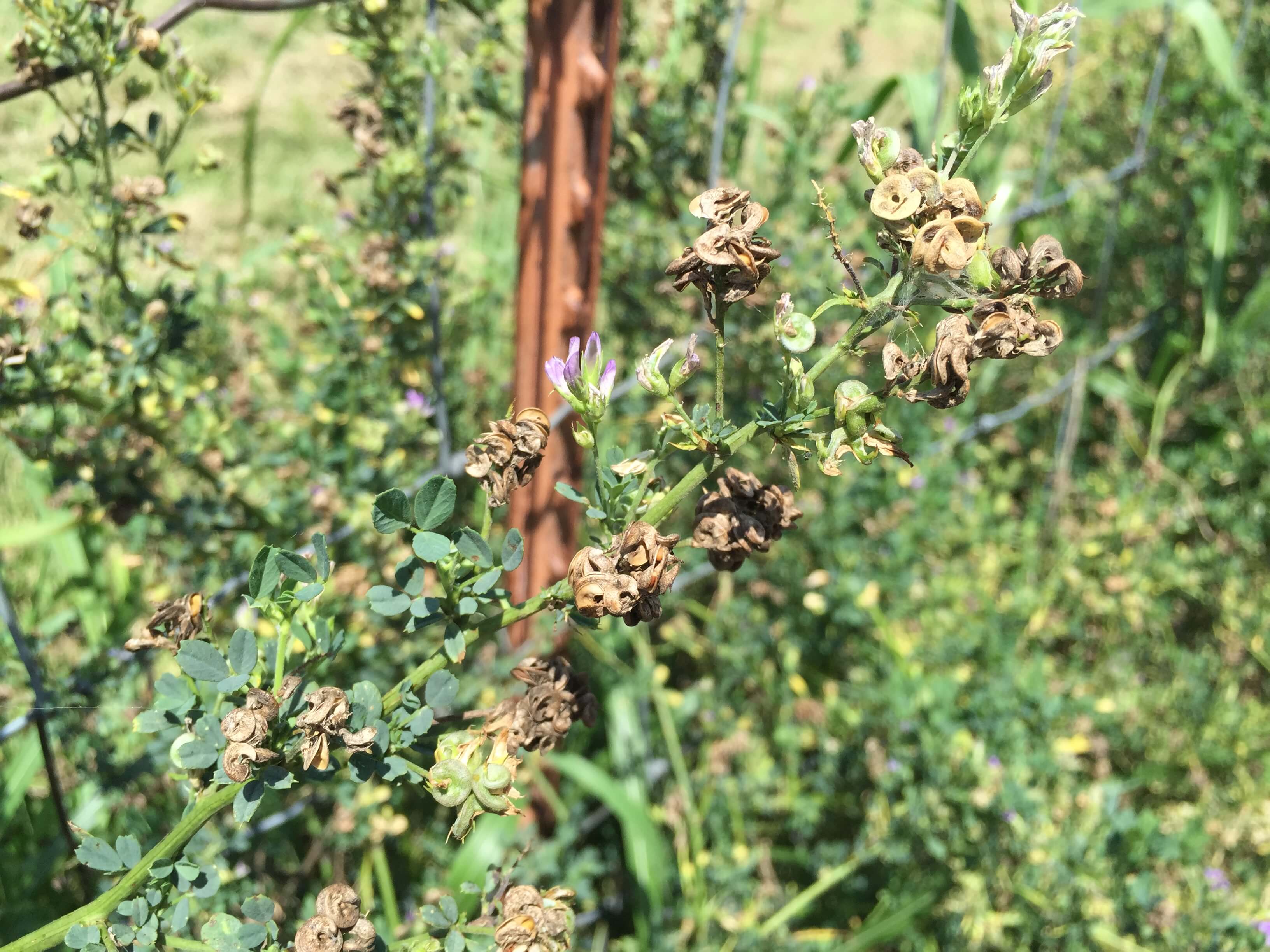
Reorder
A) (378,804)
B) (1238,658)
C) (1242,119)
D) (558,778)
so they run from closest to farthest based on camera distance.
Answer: (378,804) < (558,778) < (1238,658) < (1242,119)

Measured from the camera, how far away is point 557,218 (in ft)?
4.20

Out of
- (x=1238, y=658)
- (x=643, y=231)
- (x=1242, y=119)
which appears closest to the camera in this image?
(x=643, y=231)

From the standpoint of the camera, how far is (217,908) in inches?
39.7

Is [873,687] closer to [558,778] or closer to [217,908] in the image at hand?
[558,778]

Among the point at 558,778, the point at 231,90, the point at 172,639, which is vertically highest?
the point at 231,90

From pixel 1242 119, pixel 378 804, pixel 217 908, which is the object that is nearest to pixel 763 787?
pixel 378 804

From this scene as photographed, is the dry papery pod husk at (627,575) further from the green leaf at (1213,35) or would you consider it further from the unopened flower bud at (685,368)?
the green leaf at (1213,35)

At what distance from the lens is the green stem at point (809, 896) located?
4.87ft

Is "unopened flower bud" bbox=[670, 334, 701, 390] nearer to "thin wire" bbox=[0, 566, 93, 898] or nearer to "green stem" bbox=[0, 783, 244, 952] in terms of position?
"green stem" bbox=[0, 783, 244, 952]

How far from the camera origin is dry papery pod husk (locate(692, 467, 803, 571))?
25.3 inches

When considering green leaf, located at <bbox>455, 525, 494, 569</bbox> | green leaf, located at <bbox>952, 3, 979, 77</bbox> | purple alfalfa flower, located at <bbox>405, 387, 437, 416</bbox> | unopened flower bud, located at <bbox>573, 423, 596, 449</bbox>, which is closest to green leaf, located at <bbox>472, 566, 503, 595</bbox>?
green leaf, located at <bbox>455, 525, 494, 569</bbox>

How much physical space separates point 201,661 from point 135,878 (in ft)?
0.47

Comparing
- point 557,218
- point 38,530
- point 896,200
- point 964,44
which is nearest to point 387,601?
point 896,200

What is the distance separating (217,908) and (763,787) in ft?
3.20
